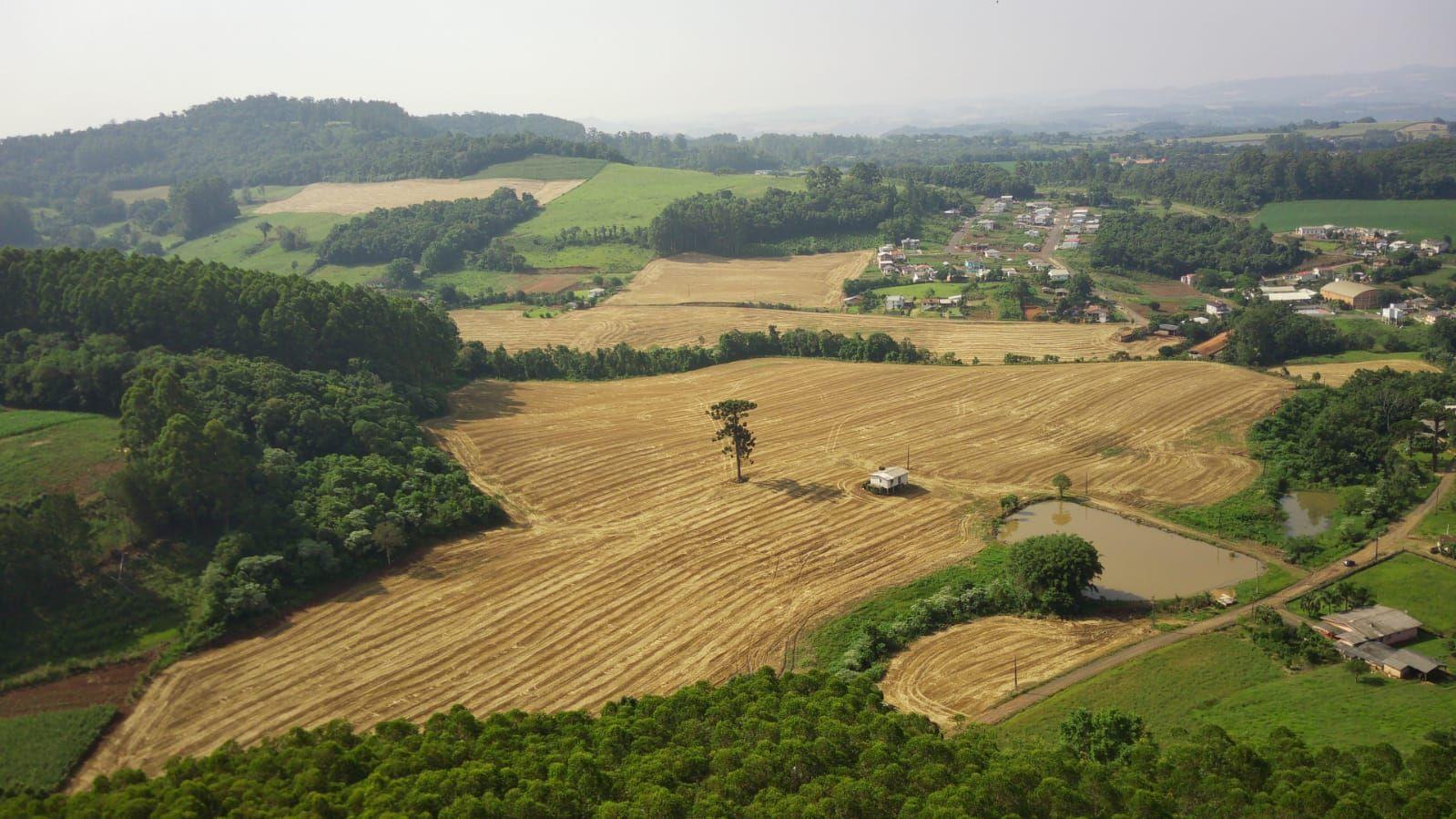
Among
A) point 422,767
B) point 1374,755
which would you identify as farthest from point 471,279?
point 1374,755

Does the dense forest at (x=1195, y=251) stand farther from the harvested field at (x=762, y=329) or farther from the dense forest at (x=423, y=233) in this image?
the dense forest at (x=423, y=233)

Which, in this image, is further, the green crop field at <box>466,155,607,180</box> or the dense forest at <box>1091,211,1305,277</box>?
the green crop field at <box>466,155,607,180</box>

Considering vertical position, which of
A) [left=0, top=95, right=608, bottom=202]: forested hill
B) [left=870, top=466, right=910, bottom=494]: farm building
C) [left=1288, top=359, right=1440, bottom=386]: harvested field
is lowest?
[left=1288, top=359, right=1440, bottom=386]: harvested field

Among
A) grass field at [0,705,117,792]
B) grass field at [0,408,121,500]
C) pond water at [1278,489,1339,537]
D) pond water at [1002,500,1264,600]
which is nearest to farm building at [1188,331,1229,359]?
pond water at [1278,489,1339,537]

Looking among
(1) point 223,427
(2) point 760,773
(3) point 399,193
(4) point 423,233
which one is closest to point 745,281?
(4) point 423,233

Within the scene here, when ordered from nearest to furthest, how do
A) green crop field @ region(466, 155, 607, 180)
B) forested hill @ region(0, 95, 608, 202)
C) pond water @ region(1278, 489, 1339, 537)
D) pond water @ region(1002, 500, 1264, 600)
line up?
pond water @ region(1002, 500, 1264, 600), pond water @ region(1278, 489, 1339, 537), green crop field @ region(466, 155, 607, 180), forested hill @ region(0, 95, 608, 202)

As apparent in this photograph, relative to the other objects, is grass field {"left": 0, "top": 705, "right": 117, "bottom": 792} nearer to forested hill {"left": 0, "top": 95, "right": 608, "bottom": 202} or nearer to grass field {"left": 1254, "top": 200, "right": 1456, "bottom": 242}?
grass field {"left": 1254, "top": 200, "right": 1456, "bottom": 242}
